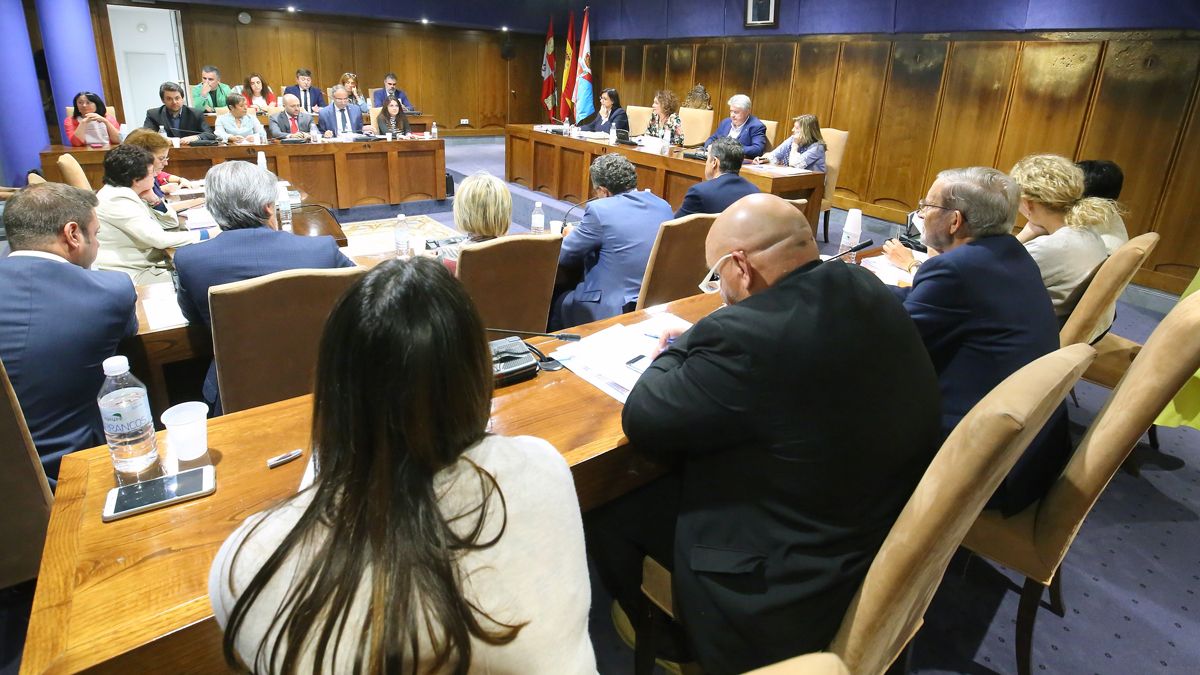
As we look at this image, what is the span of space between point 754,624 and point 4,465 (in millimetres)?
1528

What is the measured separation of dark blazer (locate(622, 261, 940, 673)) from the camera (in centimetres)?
110

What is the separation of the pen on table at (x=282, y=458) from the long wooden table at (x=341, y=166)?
479cm

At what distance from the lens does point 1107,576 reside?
2.07 m

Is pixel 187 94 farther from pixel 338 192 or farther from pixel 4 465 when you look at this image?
pixel 4 465

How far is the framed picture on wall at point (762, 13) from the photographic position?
295 inches

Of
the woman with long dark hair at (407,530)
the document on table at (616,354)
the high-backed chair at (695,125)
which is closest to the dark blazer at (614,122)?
the high-backed chair at (695,125)

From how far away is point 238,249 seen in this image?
77.9 inches

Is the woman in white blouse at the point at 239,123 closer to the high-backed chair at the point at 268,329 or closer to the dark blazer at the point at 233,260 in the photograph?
the dark blazer at the point at 233,260

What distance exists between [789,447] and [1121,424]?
808mm

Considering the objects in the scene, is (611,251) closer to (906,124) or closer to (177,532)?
(177,532)

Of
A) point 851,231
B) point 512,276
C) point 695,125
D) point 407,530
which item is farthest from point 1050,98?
point 407,530

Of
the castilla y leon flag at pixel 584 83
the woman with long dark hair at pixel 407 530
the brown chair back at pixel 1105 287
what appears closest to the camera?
the woman with long dark hair at pixel 407 530

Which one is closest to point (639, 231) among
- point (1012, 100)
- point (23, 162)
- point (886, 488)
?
point (886, 488)

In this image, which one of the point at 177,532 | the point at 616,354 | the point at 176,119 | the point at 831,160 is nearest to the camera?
the point at 177,532
